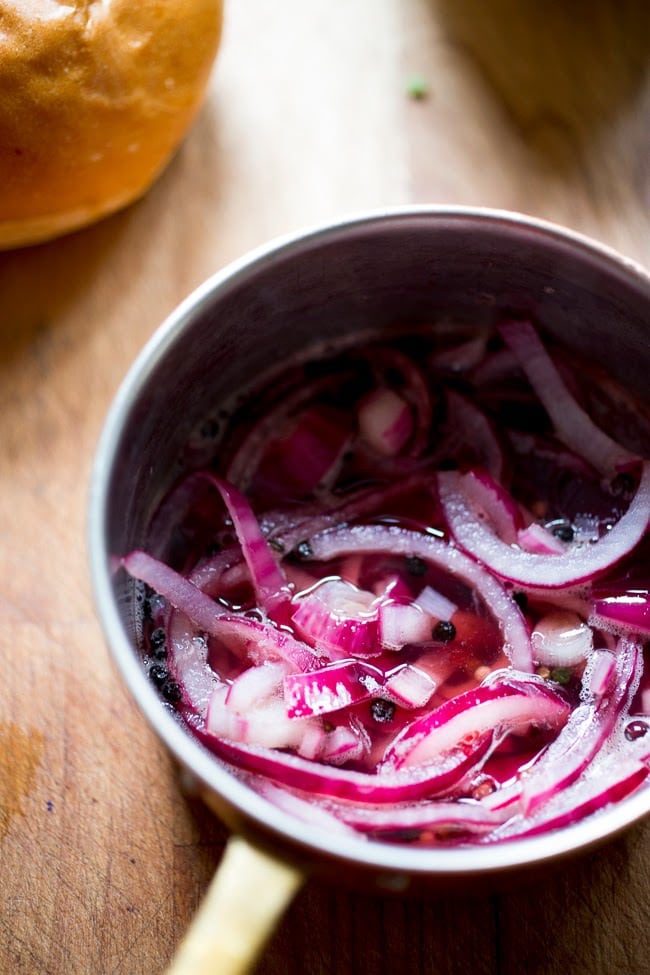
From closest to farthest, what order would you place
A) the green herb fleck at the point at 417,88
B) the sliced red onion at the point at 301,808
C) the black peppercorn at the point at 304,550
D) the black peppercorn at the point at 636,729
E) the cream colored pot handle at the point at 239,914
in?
the cream colored pot handle at the point at 239,914 < the sliced red onion at the point at 301,808 < the black peppercorn at the point at 636,729 < the black peppercorn at the point at 304,550 < the green herb fleck at the point at 417,88

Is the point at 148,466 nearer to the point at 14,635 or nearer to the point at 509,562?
the point at 14,635

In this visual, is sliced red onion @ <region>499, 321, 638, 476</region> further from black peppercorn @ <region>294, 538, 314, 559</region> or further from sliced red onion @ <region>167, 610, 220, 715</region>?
sliced red onion @ <region>167, 610, 220, 715</region>

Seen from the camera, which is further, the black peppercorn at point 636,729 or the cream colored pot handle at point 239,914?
the black peppercorn at point 636,729

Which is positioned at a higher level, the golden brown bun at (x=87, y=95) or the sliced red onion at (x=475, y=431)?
the golden brown bun at (x=87, y=95)

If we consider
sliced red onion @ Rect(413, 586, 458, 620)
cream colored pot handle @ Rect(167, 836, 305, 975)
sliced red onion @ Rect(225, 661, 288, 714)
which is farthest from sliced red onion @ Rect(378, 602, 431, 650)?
cream colored pot handle @ Rect(167, 836, 305, 975)

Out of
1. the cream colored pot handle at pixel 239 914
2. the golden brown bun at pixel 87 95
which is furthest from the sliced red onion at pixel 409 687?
the golden brown bun at pixel 87 95

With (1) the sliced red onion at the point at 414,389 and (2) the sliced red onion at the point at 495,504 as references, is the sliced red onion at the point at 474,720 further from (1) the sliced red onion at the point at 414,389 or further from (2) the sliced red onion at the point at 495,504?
(1) the sliced red onion at the point at 414,389

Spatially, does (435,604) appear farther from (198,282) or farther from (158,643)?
(198,282)

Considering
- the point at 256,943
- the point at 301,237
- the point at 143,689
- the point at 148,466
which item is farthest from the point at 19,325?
the point at 256,943
